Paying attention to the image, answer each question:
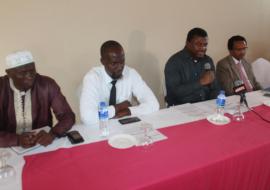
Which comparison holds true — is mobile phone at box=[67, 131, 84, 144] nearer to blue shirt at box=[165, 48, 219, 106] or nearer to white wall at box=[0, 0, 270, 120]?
blue shirt at box=[165, 48, 219, 106]

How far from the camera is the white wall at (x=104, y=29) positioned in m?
2.93

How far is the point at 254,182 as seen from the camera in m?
1.84

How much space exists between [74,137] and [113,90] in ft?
2.44

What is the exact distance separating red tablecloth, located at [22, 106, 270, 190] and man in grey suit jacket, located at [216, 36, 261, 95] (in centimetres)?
126

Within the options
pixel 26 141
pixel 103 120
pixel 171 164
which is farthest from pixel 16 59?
pixel 171 164

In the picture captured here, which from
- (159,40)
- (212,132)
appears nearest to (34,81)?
(212,132)

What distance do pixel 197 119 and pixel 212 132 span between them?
251 millimetres

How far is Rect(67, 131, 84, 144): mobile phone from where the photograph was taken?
6.02ft

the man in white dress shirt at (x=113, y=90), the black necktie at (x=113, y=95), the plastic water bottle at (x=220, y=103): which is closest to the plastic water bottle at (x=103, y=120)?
the man in white dress shirt at (x=113, y=90)

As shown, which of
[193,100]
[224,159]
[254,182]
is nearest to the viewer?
[224,159]

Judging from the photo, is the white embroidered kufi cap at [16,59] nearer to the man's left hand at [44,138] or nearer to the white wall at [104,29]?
the man's left hand at [44,138]

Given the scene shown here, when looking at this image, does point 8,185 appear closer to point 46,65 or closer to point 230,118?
point 230,118

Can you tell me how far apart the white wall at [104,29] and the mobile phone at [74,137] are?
58.0 inches

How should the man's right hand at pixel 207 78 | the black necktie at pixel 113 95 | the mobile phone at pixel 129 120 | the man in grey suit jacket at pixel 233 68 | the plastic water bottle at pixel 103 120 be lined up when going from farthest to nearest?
the man in grey suit jacket at pixel 233 68, the man's right hand at pixel 207 78, the black necktie at pixel 113 95, the mobile phone at pixel 129 120, the plastic water bottle at pixel 103 120
